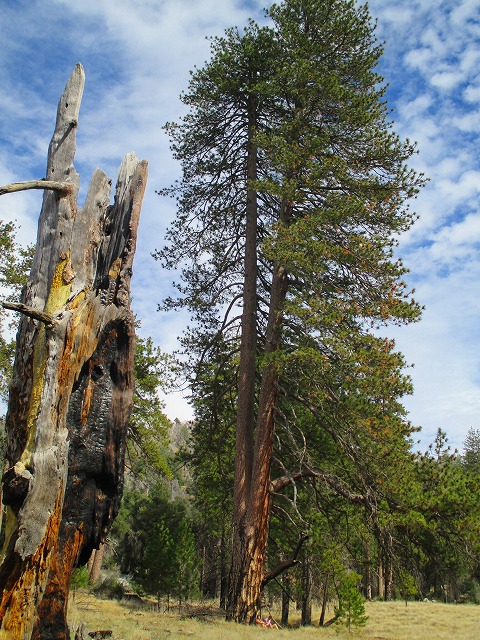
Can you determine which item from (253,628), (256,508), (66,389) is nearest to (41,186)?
(66,389)

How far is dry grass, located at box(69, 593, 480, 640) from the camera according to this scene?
8.71 m

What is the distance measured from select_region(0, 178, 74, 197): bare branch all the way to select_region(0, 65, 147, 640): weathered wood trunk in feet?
0.06

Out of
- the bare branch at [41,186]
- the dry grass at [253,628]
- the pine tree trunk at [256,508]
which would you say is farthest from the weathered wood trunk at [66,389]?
the pine tree trunk at [256,508]

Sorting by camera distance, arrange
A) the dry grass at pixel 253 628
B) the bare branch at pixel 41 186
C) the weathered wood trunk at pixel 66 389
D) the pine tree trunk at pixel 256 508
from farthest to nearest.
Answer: the pine tree trunk at pixel 256 508
the dry grass at pixel 253 628
the bare branch at pixel 41 186
the weathered wood trunk at pixel 66 389

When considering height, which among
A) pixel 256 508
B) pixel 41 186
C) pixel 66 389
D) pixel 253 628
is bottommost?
pixel 253 628

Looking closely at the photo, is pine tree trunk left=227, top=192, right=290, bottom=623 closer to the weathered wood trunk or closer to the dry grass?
the dry grass

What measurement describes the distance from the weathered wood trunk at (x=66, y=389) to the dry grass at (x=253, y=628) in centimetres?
407

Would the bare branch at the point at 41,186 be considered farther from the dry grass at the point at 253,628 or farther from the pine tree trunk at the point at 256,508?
the dry grass at the point at 253,628

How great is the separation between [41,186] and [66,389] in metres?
1.81

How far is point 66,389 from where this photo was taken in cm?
437

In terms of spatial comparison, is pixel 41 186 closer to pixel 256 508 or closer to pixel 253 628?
pixel 256 508

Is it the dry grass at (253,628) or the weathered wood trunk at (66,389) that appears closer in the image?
the weathered wood trunk at (66,389)

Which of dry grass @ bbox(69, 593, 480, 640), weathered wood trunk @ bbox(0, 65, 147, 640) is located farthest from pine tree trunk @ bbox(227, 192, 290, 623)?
weathered wood trunk @ bbox(0, 65, 147, 640)

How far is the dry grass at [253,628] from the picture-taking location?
8.71m
